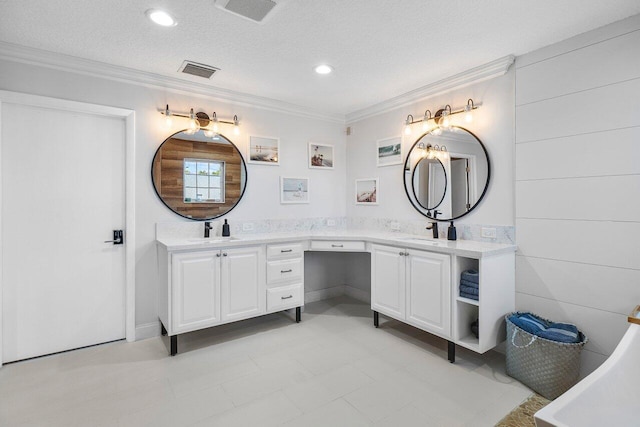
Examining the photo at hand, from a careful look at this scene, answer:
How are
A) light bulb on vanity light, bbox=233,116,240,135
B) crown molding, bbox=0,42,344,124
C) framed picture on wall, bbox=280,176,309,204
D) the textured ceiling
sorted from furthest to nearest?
1. framed picture on wall, bbox=280,176,309,204
2. light bulb on vanity light, bbox=233,116,240,135
3. crown molding, bbox=0,42,344,124
4. the textured ceiling

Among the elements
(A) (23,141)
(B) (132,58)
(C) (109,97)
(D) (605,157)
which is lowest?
(D) (605,157)

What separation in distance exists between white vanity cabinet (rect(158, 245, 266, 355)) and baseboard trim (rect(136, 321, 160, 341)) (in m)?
0.16

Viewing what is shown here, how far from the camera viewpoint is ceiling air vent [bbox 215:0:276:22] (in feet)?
6.34

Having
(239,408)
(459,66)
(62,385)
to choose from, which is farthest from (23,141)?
(459,66)

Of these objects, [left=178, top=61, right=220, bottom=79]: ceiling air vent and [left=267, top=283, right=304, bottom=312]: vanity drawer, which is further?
[left=267, top=283, right=304, bottom=312]: vanity drawer

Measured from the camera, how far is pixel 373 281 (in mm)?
3342

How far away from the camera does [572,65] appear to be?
2.33 m

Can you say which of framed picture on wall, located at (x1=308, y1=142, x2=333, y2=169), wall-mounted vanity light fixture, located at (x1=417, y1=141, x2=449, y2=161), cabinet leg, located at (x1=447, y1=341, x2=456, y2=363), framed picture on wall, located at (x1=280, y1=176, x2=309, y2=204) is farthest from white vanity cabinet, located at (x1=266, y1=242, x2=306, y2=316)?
wall-mounted vanity light fixture, located at (x1=417, y1=141, x2=449, y2=161)

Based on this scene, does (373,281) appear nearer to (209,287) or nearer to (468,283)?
(468,283)

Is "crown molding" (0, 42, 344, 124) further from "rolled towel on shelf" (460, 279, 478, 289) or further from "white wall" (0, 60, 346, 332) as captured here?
"rolled towel on shelf" (460, 279, 478, 289)

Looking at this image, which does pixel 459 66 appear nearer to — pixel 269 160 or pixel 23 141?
pixel 269 160

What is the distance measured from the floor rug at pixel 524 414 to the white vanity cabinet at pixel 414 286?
650mm

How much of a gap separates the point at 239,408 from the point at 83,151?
2.54 metres

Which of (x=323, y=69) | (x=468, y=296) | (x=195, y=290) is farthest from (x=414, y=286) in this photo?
(x=323, y=69)
